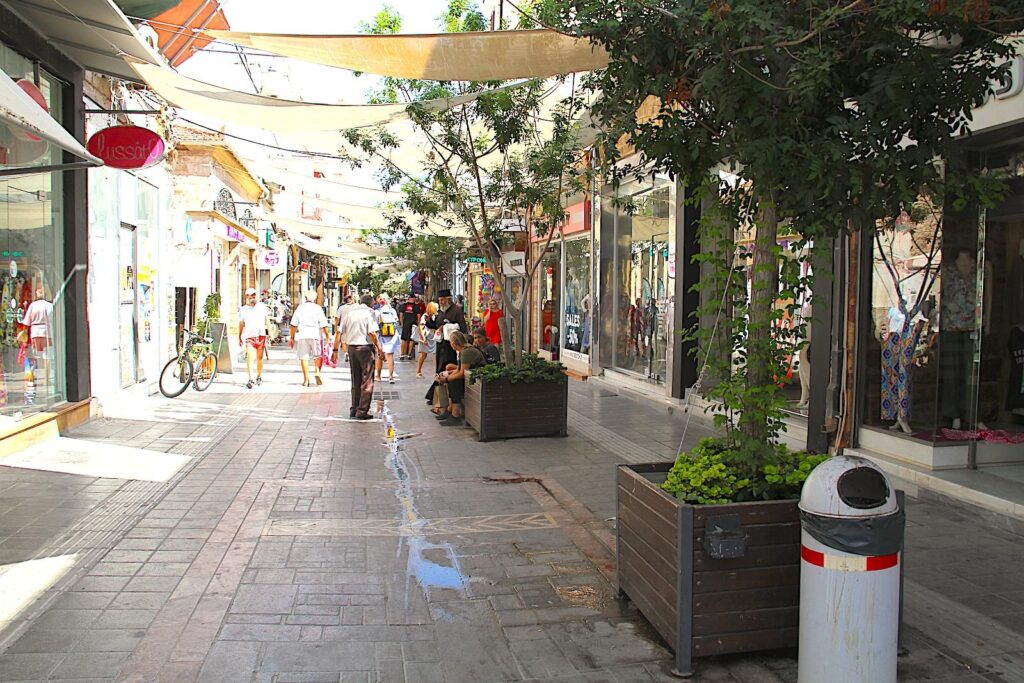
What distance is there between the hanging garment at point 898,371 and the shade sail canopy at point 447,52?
3.62m

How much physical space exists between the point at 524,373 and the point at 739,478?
558cm

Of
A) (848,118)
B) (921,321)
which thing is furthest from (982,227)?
(848,118)

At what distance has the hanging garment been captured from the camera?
7.27 metres

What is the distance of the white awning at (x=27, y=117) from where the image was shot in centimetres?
512

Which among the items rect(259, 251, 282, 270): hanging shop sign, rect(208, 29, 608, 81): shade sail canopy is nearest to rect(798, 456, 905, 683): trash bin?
rect(208, 29, 608, 81): shade sail canopy

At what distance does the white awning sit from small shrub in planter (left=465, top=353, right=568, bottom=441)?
4766 mm

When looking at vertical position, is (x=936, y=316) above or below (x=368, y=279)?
below

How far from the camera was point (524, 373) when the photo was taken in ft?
30.6

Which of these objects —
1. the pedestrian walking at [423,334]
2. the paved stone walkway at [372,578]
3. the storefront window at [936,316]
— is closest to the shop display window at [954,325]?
the storefront window at [936,316]

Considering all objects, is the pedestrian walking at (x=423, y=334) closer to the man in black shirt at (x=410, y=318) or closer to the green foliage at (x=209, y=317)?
the man in black shirt at (x=410, y=318)

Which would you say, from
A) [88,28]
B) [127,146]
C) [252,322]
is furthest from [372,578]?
[252,322]

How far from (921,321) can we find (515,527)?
4.11 meters

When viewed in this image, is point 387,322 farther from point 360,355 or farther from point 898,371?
point 898,371

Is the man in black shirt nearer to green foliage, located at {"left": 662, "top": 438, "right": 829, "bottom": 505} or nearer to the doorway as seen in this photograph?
the doorway
